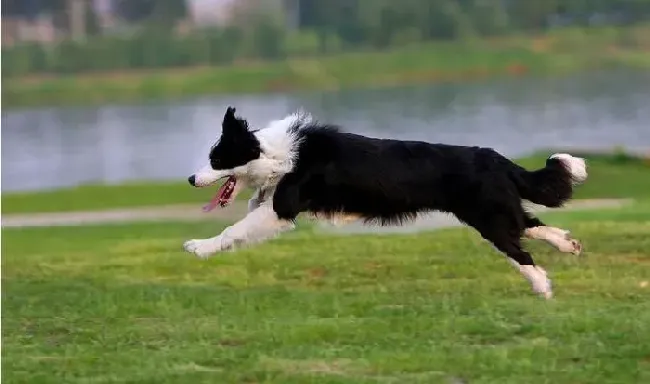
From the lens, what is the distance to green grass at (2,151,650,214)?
1547 centimetres

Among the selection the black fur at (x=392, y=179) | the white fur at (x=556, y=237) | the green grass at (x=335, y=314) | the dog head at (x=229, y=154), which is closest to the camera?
the green grass at (x=335, y=314)

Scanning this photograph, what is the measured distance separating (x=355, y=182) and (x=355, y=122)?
21560 millimetres

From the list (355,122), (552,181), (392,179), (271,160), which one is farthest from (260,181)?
(355,122)

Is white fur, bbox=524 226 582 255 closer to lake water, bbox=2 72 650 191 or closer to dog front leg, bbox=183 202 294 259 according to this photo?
dog front leg, bbox=183 202 294 259

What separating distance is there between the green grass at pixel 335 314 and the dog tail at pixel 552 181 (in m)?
0.76

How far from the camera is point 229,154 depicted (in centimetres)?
609

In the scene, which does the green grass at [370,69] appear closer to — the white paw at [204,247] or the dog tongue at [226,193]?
the dog tongue at [226,193]

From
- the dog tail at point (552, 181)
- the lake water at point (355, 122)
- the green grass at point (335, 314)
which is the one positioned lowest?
the green grass at point (335, 314)

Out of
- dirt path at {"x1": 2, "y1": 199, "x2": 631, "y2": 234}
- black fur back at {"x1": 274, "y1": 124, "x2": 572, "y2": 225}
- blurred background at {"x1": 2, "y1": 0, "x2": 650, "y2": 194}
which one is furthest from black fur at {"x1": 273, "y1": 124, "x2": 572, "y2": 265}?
blurred background at {"x1": 2, "y1": 0, "x2": 650, "y2": 194}

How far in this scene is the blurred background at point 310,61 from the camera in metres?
33.6

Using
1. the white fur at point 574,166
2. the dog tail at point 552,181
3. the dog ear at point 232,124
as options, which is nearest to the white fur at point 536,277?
the dog tail at point 552,181

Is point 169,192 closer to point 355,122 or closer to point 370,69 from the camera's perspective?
point 355,122

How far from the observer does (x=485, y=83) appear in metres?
40.5

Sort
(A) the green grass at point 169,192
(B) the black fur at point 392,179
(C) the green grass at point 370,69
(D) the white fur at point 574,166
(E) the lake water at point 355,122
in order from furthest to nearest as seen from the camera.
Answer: (C) the green grass at point 370,69
(E) the lake water at point 355,122
(A) the green grass at point 169,192
(D) the white fur at point 574,166
(B) the black fur at point 392,179
